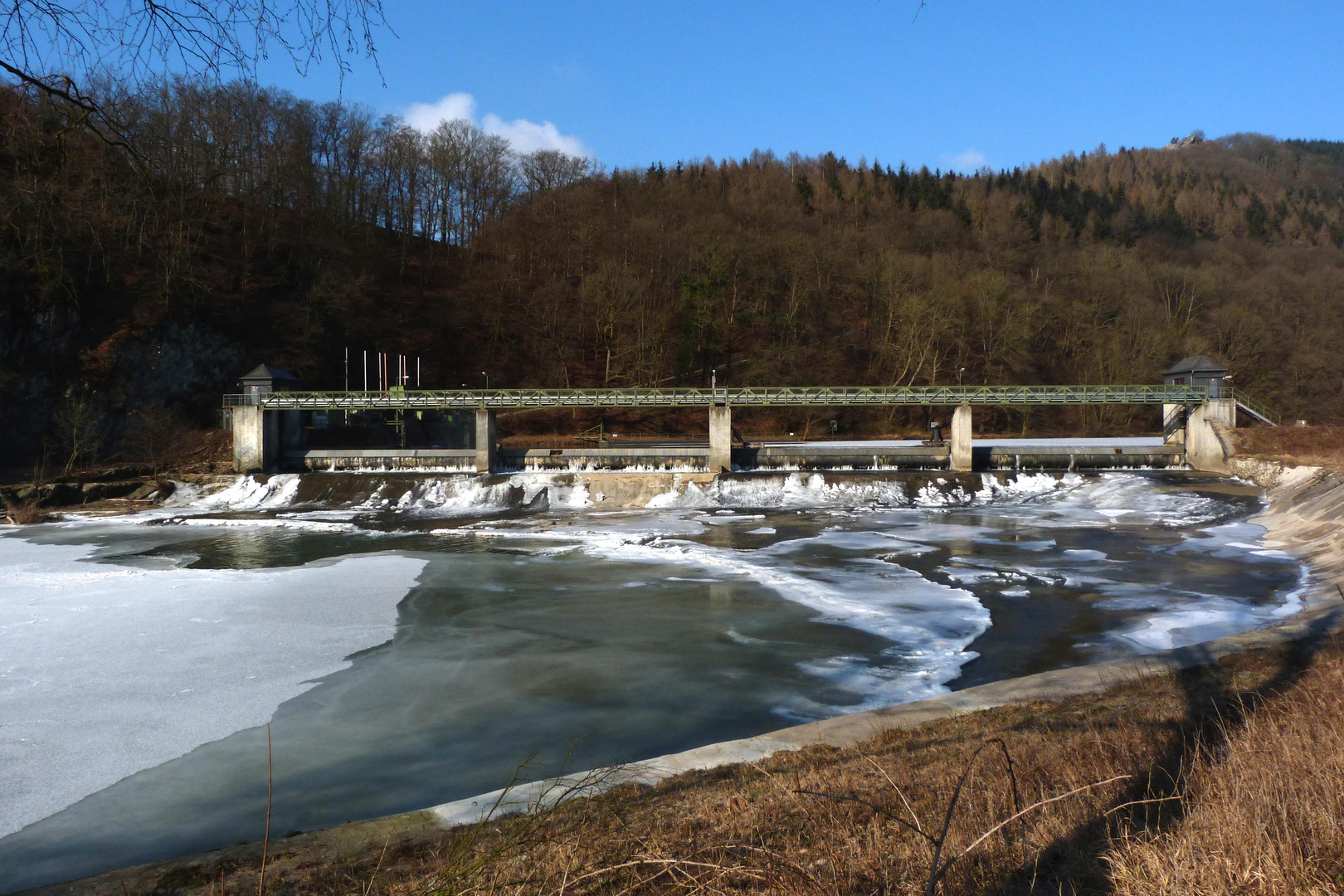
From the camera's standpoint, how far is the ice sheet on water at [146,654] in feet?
26.7

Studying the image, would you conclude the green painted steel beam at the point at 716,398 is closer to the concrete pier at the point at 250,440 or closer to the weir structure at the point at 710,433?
the weir structure at the point at 710,433

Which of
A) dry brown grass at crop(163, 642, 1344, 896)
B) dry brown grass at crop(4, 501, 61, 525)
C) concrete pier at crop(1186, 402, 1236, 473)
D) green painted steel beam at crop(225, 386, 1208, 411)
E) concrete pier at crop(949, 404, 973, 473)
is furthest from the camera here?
green painted steel beam at crop(225, 386, 1208, 411)

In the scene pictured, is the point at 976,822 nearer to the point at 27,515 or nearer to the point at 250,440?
the point at 27,515

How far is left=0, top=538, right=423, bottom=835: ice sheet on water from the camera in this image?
8.13 m

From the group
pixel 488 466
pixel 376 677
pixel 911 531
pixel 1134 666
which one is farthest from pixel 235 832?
pixel 488 466

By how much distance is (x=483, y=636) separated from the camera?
13211 millimetres

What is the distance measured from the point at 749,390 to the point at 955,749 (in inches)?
1289

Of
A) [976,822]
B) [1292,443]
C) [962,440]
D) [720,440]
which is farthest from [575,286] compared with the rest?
[976,822]

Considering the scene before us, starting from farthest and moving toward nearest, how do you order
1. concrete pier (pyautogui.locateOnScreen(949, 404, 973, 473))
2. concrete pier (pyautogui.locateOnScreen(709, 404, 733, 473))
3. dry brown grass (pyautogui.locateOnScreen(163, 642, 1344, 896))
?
concrete pier (pyautogui.locateOnScreen(709, 404, 733, 473)) → concrete pier (pyautogui.locateOnScreen(949, 404, 973, 473)) → dry brown grass (pyautogui.locateOnScreen(163, 642, 1344, 896))

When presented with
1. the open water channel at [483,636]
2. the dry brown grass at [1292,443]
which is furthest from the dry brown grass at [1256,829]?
the dry brown grass at [1292,443]

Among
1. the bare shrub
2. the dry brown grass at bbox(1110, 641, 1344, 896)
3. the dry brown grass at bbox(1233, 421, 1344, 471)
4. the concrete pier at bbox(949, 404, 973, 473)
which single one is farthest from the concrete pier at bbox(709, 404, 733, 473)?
the dry brown grass at bbox(1110, 641, 1344, 896)

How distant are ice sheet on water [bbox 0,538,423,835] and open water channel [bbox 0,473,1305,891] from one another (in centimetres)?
6

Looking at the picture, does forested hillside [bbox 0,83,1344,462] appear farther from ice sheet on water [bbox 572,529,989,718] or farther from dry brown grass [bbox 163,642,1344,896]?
dry brown grass [bbox 163,642,1344,896]

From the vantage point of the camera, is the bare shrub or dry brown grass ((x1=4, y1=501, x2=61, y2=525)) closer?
dry brown grass ((x1=4, y1=501, x2=61, y2=525))
